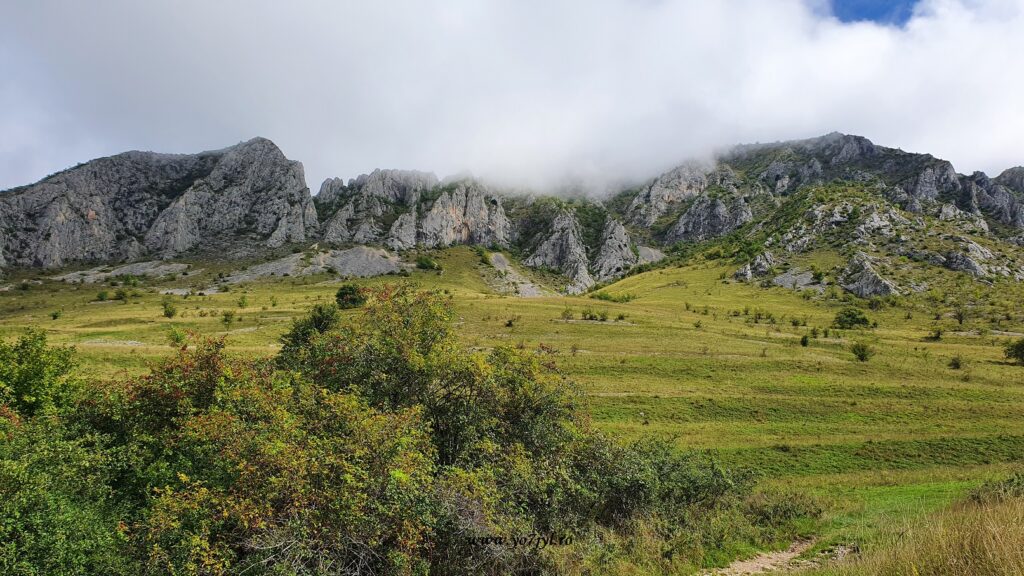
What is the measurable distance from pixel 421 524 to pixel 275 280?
178403 mm

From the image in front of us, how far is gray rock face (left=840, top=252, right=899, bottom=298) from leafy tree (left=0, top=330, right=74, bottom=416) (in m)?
167

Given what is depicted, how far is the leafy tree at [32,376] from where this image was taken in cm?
2077

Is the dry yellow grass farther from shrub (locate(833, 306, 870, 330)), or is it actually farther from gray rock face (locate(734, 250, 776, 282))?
gray rock face (locate(734, 250, 776, 282))

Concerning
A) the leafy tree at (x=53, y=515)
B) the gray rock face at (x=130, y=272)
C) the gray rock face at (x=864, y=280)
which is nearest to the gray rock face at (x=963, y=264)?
the gray rock face at (x=864, y=280)

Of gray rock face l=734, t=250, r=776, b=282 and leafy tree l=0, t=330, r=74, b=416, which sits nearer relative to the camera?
leafy tree l=0, t=330, r=74, b=416

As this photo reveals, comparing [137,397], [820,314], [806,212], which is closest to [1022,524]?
[137,397]

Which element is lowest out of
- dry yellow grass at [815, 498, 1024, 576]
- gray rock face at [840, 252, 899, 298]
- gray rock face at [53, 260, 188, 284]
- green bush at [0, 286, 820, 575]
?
green bush at [0, 286, 820, 575]

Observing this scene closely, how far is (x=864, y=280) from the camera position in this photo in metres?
133

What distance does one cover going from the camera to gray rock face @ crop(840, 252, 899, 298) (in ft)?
418

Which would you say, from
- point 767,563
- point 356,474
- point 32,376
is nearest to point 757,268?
point 767,563

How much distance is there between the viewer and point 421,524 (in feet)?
38.1

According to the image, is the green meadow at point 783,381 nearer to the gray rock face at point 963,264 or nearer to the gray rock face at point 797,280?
the gray rock face at point 797,280

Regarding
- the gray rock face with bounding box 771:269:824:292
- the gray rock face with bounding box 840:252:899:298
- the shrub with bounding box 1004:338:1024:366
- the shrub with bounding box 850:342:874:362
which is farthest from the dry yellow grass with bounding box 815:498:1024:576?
the gray rock face with bounding box 771:269:824:292

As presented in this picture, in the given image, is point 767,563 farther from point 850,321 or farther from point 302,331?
point 850,321
